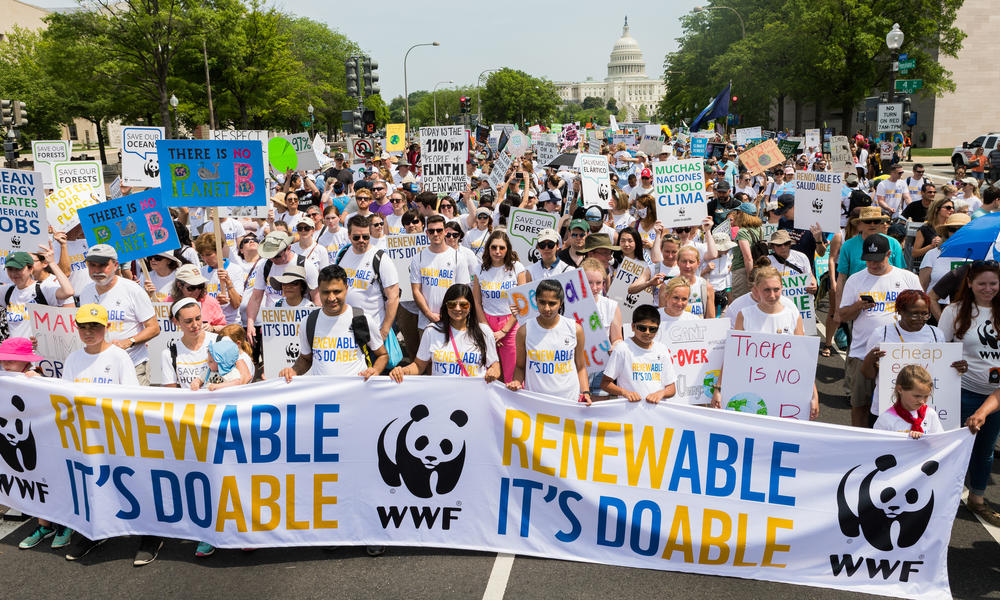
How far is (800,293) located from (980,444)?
89.8 inches

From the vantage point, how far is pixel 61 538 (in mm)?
5109

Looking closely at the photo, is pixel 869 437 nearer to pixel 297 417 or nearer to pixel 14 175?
pixel 297 417

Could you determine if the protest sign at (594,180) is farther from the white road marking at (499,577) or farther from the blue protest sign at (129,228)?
the white road marking at (499,577)

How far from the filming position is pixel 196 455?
4.86m

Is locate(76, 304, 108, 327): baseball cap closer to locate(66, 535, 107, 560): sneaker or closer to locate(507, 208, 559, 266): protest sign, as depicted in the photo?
locate(66, 535, 107, 560): sneaker

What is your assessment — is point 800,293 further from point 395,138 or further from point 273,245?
point 395,138

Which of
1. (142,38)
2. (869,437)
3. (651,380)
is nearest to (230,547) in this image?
(651,380)

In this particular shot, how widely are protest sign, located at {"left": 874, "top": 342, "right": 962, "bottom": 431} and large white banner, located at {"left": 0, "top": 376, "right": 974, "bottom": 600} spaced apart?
2.17 ft

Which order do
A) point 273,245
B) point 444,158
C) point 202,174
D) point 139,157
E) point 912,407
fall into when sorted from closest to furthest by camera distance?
point 912,407 → point 273,245 → point 202,174 → point 444,158 → point 139,157

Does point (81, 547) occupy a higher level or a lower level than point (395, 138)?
lower

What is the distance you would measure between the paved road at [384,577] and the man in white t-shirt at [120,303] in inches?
67.3

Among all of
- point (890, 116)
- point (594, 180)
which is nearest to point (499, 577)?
point (594, 180)

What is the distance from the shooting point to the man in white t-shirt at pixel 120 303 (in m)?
6.06

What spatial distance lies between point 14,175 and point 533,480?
6.18 m
